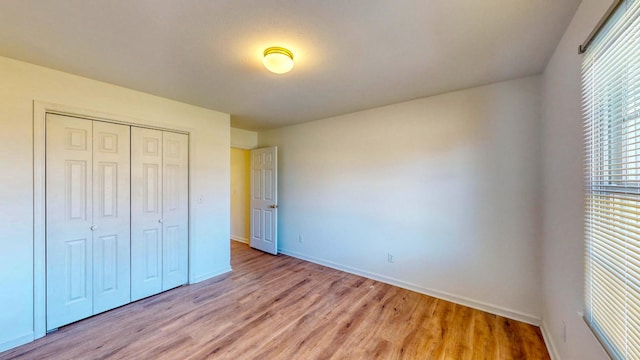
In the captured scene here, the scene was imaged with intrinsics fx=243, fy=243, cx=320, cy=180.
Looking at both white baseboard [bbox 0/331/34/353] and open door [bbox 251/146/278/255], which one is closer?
white baseboard [bbox 0/331/34/353]

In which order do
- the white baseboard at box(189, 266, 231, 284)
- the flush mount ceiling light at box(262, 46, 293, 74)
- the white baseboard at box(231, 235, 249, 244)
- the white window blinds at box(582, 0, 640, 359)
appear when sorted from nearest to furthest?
the white window blinds at box(582, 0, 640, 359), the flush mount ceiling light at box(262, 46, 293, 74), the white baseboard at box(189, 266, 231, 284), the white baseboard at box(231, 235, 249, 244)

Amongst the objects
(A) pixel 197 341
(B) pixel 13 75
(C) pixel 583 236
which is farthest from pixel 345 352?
(B) pixel 13 75

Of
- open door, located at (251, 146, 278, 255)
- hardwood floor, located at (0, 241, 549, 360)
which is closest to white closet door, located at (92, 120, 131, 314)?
hardwood floor, located at (0, 241, 549, 360)

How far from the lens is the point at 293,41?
5.82 ft

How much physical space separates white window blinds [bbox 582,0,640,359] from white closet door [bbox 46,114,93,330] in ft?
12.8

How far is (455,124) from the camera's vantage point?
109 inches

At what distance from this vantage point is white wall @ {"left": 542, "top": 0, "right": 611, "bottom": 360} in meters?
1.43

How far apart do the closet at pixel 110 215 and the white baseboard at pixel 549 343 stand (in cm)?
386

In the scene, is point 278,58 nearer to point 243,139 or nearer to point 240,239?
point 243,139

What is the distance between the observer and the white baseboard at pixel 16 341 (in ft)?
6.59

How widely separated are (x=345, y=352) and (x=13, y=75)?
3.62 m

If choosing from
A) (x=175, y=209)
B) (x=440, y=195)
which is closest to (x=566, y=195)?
(x=440, y=195)

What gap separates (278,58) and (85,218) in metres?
2.54

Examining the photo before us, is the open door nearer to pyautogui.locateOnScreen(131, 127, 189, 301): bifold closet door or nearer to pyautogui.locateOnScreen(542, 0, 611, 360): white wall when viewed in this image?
pyautogui.locateOnScreen(131, 127, 189, 301): bifold closet door
